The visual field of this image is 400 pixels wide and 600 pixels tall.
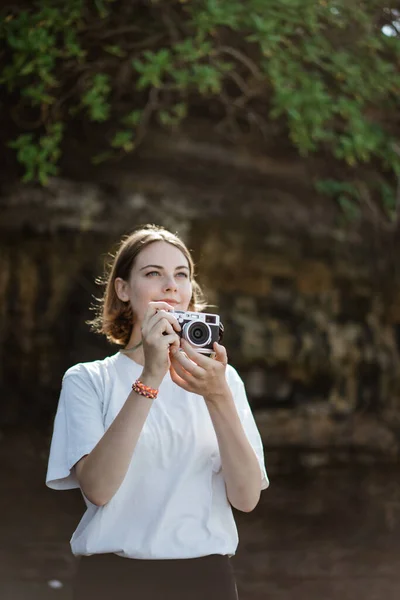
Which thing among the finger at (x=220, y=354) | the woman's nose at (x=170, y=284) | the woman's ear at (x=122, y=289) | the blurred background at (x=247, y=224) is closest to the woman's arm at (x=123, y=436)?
the finger at (x=220, y=354)

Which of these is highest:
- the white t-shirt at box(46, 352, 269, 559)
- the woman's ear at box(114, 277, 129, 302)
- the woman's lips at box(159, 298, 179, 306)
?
the woman's lips at box(159, 298, 179, 306)

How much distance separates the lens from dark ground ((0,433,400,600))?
485 centimetres

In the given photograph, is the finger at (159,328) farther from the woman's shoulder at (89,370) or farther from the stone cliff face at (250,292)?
the stone cliff face at (250,292)

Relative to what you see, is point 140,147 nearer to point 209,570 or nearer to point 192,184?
point 192,184

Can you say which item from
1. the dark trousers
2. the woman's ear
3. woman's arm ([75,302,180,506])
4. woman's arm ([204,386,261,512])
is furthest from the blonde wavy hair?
the dark trousers

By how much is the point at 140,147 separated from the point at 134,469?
12.7ft

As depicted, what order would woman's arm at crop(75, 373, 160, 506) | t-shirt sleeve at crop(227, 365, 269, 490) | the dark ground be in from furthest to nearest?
the dark ground < t-shirt sleeve at crop(227, 365, 269, 490) < woman's arm at crop(75, 373, 160, 506)

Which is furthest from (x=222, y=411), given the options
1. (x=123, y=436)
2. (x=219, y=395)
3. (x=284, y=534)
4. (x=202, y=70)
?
(x=284, y=534)

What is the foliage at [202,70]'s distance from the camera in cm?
504

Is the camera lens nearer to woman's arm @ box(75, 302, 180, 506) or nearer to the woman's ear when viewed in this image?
woman's arm @ box(75, 302, 180, 506)

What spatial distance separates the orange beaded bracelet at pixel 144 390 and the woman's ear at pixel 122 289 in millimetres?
449

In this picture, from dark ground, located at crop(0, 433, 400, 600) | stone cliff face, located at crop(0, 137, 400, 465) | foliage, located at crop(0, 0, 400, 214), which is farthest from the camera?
stone cliff face, located at crop(0, 137, 400, 465)

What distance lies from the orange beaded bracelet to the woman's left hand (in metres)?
0.09

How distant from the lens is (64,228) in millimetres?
5281
